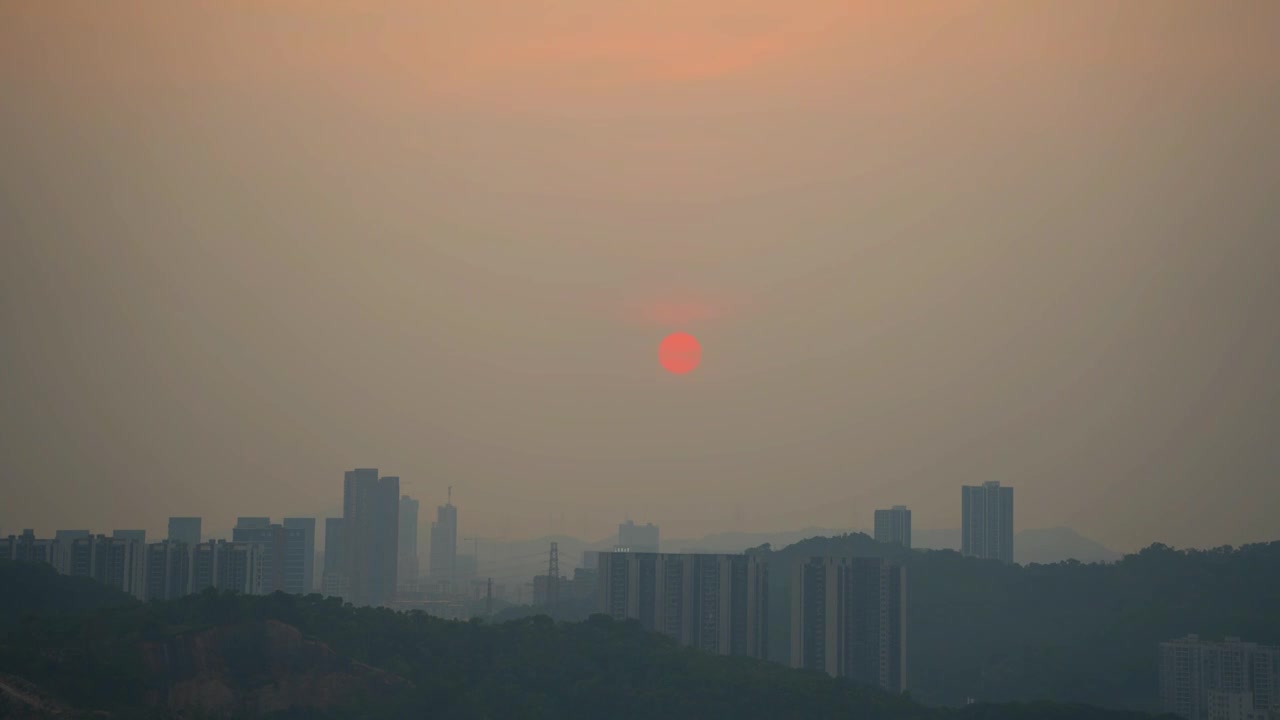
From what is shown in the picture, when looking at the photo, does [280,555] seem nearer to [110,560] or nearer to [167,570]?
[110,560]

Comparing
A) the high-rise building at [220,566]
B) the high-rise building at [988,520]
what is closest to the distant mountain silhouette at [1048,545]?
the high-rise building at [988,520]

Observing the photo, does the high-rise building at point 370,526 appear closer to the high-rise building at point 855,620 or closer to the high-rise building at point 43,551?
the high-rise building at point 43,551

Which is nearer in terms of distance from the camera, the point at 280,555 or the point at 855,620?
the point at 855,620

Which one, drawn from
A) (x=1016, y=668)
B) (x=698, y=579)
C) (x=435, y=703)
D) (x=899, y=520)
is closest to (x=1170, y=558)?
(x=1016, y=668)

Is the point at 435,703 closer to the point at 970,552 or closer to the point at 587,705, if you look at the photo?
the point at 587,705

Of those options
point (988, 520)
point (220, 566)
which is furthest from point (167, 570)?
point (988, 520)

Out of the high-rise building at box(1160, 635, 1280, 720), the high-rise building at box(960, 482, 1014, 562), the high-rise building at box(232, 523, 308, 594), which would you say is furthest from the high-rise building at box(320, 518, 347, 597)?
the high-rise building at box(1160, 635, 1280, 720)
